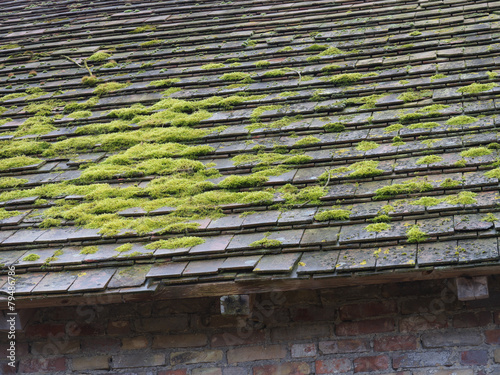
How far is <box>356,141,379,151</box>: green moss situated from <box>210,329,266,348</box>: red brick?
148 centimetres

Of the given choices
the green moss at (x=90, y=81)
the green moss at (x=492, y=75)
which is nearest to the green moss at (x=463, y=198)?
the green moss at (x=492, y=75)

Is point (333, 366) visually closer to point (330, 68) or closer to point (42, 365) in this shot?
point (42, 365)

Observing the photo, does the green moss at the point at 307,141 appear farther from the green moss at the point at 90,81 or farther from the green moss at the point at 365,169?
the green moss at the point at 90,81

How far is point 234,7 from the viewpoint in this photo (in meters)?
6.67

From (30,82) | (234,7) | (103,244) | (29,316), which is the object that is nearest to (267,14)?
(234,7)

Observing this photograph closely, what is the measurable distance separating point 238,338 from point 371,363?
0.82 metres

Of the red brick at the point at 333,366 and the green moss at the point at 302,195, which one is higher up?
the green moss at the point at 302,195

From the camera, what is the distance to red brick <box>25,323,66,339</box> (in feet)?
12.4

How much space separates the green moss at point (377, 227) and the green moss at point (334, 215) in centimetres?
19

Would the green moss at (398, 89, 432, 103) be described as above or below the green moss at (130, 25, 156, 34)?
below

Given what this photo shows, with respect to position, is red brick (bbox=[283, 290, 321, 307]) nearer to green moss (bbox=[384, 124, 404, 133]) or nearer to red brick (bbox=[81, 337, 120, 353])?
red brick (bbox=[81, 337, 120, 353])

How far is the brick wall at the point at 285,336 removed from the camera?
3283 mm

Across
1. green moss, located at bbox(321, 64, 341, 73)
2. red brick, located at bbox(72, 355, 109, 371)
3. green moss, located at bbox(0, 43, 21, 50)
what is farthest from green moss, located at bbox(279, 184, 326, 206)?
green moss, located at bbox(0, 43, 21, 50)

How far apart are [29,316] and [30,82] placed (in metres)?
3.18
